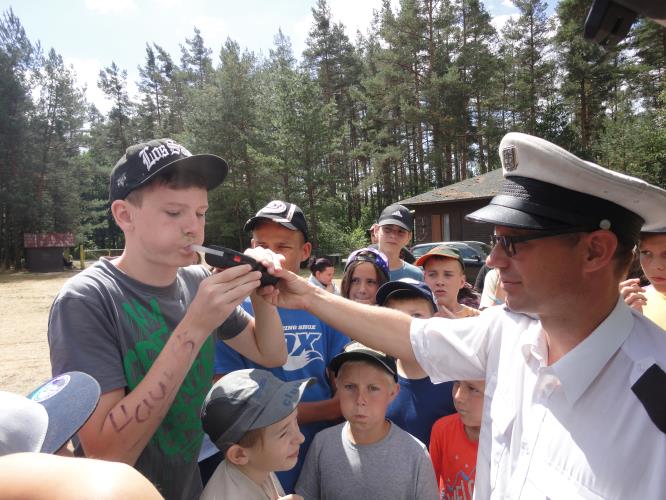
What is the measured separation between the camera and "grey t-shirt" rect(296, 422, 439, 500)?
84.4 inches

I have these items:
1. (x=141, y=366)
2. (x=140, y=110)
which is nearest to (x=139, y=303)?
(x=141, y=366)

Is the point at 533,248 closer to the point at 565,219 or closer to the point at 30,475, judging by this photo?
the point at 565,219

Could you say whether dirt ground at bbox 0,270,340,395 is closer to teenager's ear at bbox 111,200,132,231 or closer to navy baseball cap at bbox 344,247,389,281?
navy baseball cap at bbox 344,247,389,281

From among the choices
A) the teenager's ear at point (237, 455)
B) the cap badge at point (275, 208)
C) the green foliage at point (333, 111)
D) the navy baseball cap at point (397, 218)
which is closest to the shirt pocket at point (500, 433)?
the teenager's ear at point (237, 455)

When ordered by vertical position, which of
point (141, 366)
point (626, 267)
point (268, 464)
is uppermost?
point (626, 267)

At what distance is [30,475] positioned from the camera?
0.65m

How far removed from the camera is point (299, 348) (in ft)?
8.88

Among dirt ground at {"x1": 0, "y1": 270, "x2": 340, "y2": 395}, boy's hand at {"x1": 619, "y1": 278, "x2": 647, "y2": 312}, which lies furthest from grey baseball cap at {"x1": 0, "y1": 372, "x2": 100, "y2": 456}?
dirt ground at {"x1": 0, "y1": 270, "x2": 340, "y2": 395}

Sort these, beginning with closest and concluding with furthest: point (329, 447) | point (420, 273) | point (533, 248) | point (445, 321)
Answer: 1. point (533, 248)
2. point (445, 321)
3. point (329, 447)
4. point (420, 273)

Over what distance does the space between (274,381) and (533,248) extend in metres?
1.22

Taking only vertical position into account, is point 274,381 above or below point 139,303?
below

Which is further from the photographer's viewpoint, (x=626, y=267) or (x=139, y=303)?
(x=139, y=303)

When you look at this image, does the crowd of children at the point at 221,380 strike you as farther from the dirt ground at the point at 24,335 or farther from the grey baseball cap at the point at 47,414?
the dirt ground at the point at 24,335

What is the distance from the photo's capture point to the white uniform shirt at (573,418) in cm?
123
